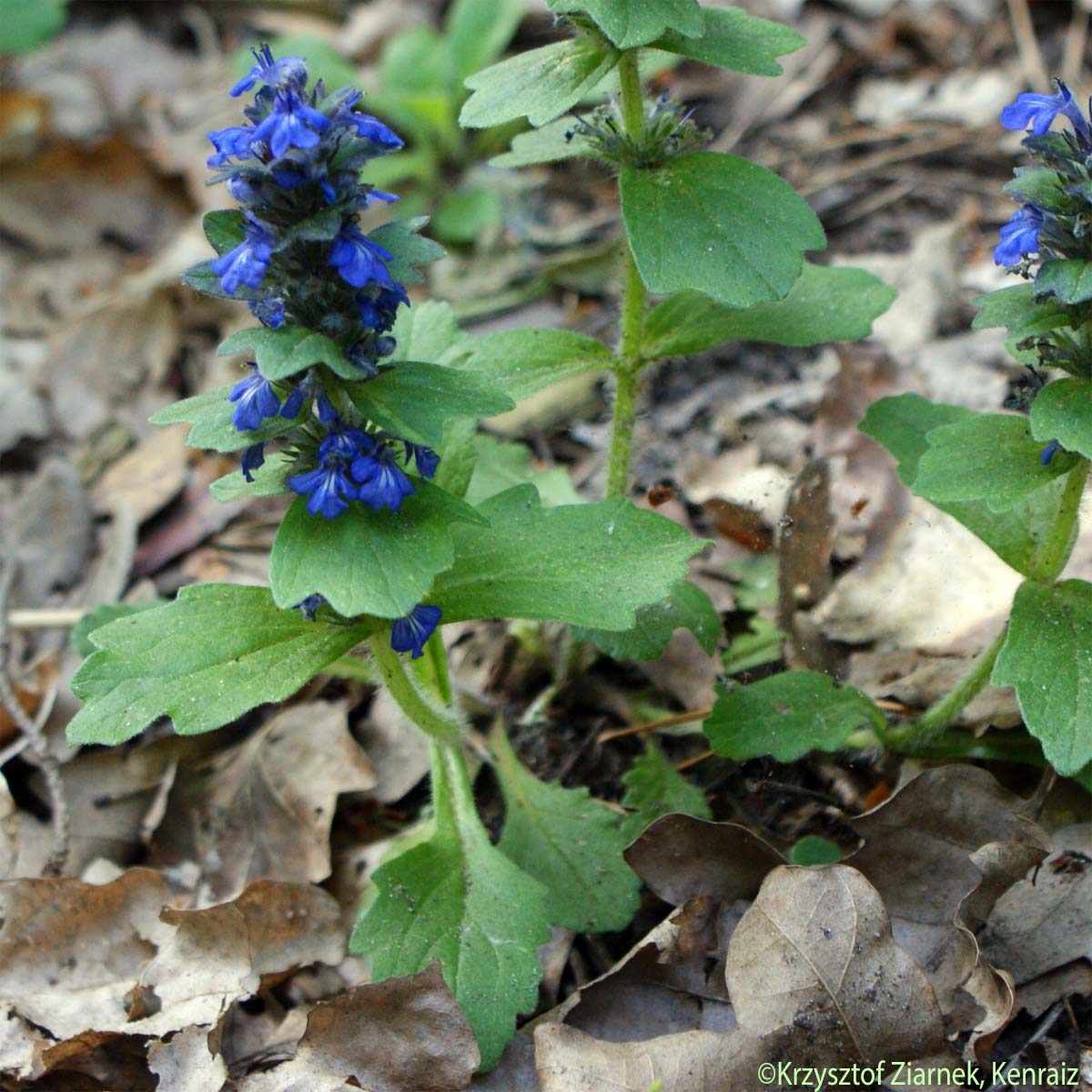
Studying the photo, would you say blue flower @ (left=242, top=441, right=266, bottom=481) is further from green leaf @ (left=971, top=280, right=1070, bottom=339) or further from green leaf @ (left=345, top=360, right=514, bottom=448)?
green leaf @ (left=971, top=280, right=1070, bottom=339)

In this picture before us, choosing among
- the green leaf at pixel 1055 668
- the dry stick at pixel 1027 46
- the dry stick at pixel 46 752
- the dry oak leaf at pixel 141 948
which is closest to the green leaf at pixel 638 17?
the green leaf at pixel 1055 668

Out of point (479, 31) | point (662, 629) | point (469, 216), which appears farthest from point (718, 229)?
point (479, 31)

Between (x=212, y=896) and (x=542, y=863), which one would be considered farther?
(x=212, y=896)

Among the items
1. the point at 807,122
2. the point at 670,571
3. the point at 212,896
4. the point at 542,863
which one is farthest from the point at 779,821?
the point at 807,122

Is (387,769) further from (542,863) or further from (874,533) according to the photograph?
(874,533)

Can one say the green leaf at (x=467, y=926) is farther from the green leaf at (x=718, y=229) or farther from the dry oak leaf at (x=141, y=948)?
the green leaf at (x=718, y=229)

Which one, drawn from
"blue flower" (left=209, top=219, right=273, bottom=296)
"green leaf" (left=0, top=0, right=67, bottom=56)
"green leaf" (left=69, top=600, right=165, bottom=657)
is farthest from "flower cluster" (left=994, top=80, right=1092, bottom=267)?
"green leaf" (left=0, top=0, right=67, bottom=56)
